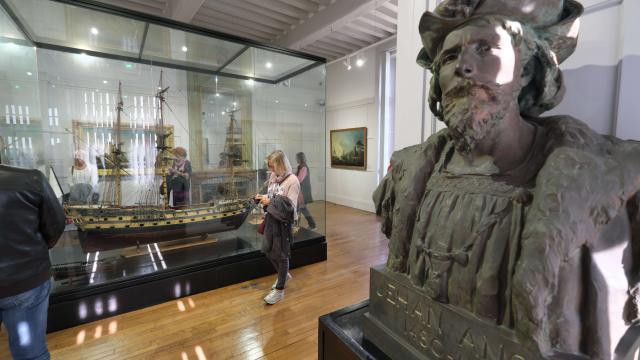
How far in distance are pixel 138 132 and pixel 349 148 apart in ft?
19.0

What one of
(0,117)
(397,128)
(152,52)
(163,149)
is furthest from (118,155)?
(397,128)

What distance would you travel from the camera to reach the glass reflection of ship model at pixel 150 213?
11.2 ft

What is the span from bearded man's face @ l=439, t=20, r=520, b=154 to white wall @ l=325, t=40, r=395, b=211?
674 cm

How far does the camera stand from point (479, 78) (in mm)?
830

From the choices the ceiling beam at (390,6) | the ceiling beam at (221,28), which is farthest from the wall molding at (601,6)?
the ceiling beam at (221,28)

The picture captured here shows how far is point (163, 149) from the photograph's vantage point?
3.70 metres

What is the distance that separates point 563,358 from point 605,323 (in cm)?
15

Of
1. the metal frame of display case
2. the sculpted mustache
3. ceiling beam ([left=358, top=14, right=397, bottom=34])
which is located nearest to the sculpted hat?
the sculpted mustache

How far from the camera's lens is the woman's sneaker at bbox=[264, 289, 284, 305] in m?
3.09

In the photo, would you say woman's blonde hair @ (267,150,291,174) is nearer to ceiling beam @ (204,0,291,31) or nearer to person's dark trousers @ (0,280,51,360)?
person's dark trousers @ (0,280,51,360)

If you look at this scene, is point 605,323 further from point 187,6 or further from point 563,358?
point 187,6

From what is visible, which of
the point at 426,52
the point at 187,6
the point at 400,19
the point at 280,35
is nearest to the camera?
the point at 426,52

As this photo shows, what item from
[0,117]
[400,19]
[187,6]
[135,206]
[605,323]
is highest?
[187,6]

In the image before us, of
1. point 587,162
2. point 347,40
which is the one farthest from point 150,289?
point 347,40
